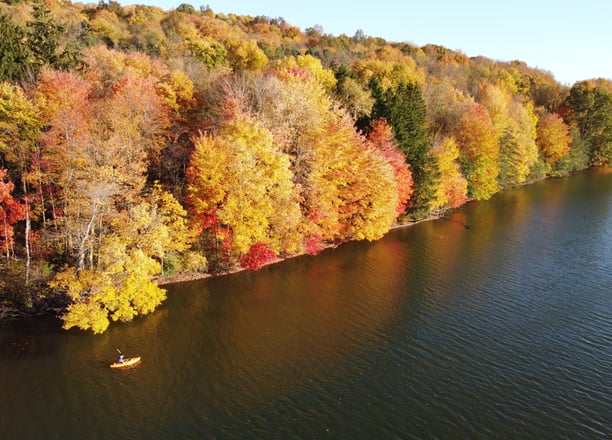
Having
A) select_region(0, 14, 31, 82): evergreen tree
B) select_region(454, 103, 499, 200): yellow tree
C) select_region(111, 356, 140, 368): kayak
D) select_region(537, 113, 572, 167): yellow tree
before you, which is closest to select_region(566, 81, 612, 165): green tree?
select_region(537, 113, 572, 167): yellow tree

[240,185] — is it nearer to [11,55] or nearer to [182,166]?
[182,166]

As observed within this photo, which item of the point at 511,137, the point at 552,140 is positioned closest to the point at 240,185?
the point at 511,137

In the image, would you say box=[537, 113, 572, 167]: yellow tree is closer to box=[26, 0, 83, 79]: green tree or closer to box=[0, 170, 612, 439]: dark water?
box=[0, 170, 612, 439]: dark water

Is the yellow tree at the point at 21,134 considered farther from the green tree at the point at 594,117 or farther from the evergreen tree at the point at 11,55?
the green tree at the point at 594,117

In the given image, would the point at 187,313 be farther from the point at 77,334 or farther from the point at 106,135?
the point at 106,135

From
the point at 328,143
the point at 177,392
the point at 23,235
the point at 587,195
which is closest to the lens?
the point at 177,392

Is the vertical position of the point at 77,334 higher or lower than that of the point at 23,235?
lower

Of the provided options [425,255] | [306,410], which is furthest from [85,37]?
[306,410]
